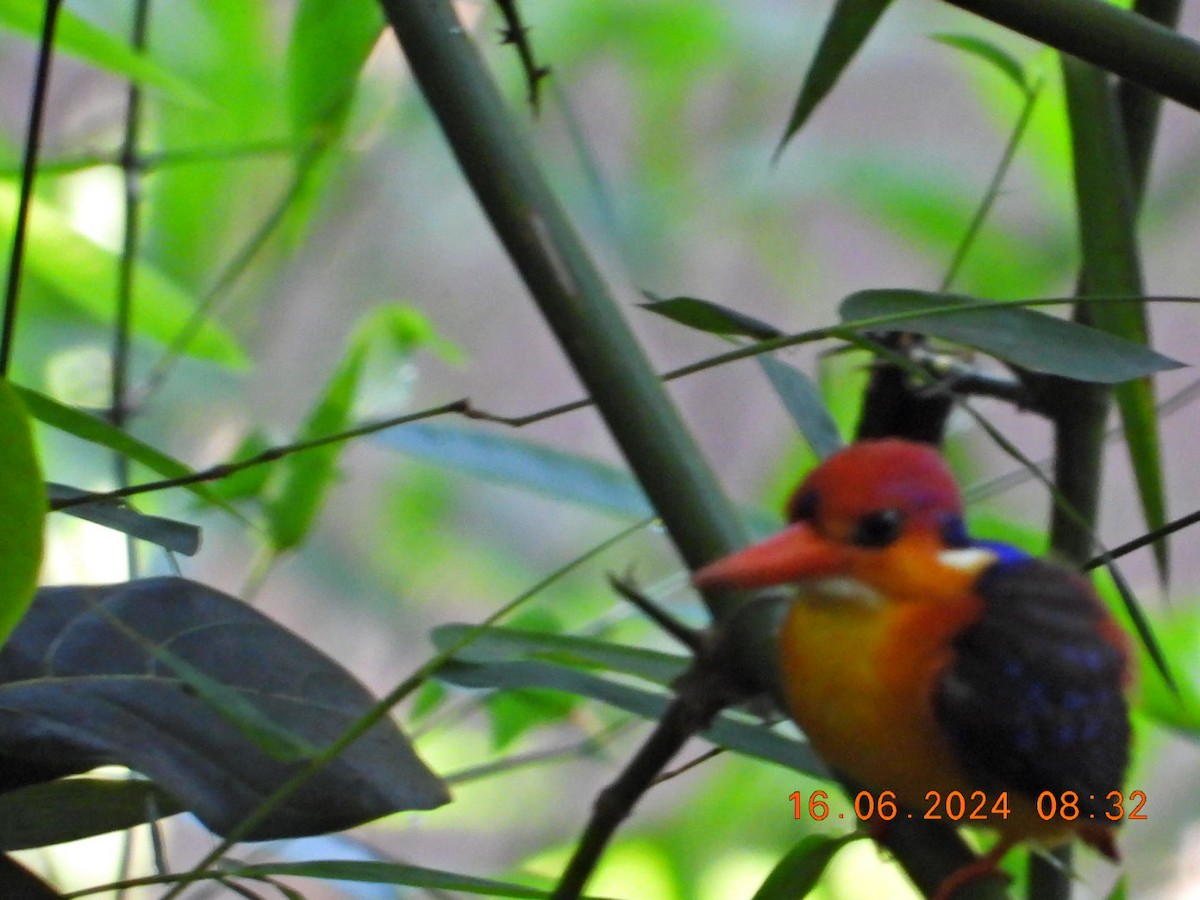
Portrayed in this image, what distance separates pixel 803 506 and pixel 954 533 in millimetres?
73

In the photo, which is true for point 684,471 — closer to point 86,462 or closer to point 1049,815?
point 1049,815

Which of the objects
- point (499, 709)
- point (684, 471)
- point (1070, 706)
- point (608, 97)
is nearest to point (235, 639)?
point (684, 471)

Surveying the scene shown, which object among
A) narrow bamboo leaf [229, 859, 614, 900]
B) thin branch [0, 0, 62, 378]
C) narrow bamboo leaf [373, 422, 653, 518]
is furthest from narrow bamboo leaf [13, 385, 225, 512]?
narrow bamboo leaf [373, 422, 653, 518]

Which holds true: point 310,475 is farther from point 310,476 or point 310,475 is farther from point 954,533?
point 954,533

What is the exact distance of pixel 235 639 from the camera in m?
0.38

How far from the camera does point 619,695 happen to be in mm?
403

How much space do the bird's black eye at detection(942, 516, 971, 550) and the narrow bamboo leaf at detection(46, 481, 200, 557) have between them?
252 mm

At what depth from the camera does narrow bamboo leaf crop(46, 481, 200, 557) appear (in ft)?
1.14

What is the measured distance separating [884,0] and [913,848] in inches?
9.7

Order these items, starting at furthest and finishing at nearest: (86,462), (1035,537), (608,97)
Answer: (608,97), (86,462), (1035,537)

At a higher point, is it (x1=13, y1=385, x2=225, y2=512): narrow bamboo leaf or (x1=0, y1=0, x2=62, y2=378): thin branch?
(x1=0, y1=0, x2=62, y2=378): thin branch

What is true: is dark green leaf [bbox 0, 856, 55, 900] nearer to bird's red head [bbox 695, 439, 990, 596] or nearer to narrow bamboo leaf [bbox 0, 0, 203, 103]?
bird's red head [bbox 695, 439, 990, 596]

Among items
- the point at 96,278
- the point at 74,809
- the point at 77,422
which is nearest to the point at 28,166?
the point at 77,422

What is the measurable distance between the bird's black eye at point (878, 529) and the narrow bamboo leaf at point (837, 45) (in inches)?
5.1
